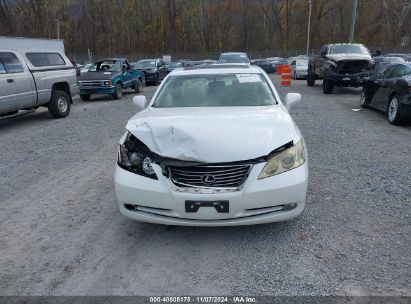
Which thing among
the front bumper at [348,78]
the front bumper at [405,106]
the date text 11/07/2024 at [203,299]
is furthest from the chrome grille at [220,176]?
the front bumper at [348,78]

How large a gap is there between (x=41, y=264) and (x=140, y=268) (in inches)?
36.1

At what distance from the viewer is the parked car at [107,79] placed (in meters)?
15.1

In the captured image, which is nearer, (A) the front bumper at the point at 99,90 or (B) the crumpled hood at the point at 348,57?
(B) the crumpled hood at the point at 348,57

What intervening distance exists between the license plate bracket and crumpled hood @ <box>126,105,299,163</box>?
1.21 ft

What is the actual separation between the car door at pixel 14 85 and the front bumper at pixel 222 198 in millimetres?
6932

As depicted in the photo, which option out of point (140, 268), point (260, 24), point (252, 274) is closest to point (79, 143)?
point (140, 268)

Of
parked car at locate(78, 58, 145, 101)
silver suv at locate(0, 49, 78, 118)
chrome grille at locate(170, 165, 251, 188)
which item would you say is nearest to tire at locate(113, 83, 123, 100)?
parked car at locate(78, 58, 145, 101)

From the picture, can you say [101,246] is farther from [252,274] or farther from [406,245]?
[406,245]

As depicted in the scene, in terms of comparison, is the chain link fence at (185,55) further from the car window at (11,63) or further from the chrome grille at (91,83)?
the car window at (11,63)

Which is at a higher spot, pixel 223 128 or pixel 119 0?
pixel 119 0

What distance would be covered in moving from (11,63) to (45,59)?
1404 millimetres

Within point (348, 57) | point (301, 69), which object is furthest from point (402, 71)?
point (301, 69)

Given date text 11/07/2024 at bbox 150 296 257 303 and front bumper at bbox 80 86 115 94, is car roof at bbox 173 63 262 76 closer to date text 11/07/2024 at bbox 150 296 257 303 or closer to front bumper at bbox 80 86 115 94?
date text 11/07/2024 at bbox 150 296 257 303

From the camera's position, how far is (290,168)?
3381 mm
